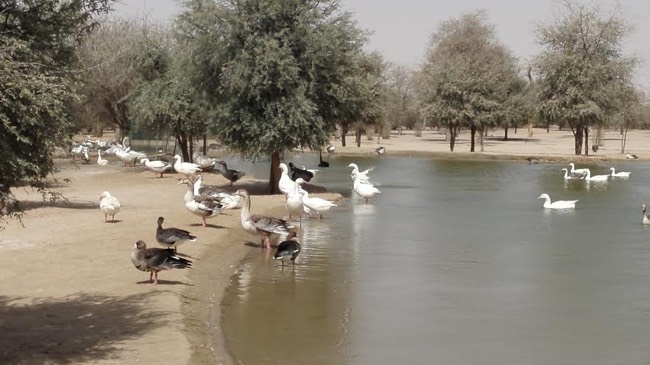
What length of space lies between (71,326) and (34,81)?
403 centimetres

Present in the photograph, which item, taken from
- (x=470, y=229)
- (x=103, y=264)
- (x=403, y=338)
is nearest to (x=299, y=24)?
(x=470, y=229)

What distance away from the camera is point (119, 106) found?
63312 mm

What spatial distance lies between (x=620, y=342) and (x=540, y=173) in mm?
37217

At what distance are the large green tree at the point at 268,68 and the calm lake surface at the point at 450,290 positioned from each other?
13.0 ft

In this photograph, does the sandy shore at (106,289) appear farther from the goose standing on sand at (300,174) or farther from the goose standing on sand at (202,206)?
the goose standing on sand at (300,174)

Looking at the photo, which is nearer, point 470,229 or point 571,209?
point 470,229

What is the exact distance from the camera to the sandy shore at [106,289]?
1083 centimetres

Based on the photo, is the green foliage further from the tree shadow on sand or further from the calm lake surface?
the tree shadow on sand

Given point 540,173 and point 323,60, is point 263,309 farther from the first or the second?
point 540,173

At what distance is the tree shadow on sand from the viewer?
10297mm

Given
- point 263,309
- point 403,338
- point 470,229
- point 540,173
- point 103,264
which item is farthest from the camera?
point 540,173

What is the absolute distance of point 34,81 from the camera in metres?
9.09

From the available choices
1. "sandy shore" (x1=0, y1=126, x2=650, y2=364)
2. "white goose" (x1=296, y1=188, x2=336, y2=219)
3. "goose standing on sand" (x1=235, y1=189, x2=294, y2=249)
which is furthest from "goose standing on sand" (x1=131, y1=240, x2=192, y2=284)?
"white goose" (x1=296, y1=188, x2=336, y2=219)

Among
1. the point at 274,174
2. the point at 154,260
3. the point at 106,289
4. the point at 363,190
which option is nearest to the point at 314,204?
the point at 363,190
